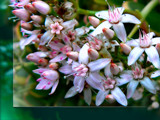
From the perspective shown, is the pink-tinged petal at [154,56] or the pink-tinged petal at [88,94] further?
the pink-tinged petal at [88,94]

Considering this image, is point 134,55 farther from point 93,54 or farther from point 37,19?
point 37,19

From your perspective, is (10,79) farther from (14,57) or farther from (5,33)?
(5,33)

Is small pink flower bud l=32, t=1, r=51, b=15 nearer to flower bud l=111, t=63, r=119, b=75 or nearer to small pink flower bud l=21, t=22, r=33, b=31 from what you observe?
small pink flower bud l=21, t=22, r=33, b=31

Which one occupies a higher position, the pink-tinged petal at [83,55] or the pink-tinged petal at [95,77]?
the pink-tinged petal at [83,55]

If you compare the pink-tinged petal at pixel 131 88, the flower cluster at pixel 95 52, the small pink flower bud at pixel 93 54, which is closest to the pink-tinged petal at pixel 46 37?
the flower cluster at pixel 95 52

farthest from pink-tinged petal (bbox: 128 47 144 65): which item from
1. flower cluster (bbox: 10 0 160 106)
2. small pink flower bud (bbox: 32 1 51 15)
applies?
small pink flower bud (bbox: 32 1 51 15)

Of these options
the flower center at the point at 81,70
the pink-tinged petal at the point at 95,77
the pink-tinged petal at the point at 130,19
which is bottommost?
the pink-tinged petal at the point at 95,77

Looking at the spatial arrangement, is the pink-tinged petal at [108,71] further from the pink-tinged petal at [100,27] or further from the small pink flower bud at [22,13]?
the small pink flower bud at [22,13]
